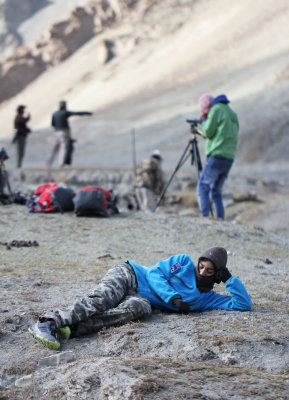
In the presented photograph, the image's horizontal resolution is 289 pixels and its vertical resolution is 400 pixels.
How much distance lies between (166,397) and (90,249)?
3.97 metres

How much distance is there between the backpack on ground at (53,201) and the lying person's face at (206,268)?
476cm

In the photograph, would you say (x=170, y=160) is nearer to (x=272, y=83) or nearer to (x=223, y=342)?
(x=272, y=83)

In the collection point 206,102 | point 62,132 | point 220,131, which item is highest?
point 62,132

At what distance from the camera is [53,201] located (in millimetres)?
8305

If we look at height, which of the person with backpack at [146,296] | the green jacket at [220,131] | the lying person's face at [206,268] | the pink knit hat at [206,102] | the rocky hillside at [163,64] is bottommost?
the person with backpack at [146,296]

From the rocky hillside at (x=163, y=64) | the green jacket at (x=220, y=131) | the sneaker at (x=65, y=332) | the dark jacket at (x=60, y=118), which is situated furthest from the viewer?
the rocky hillside at (x=163, y=64)

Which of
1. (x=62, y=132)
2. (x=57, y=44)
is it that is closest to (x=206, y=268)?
(x=62, y=132)

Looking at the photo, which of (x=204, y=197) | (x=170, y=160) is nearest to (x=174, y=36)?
(x=170, y=160)

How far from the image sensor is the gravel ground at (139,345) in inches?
104

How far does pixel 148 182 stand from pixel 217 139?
2.33 meters

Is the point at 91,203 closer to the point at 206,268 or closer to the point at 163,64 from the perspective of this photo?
the point at 206,268

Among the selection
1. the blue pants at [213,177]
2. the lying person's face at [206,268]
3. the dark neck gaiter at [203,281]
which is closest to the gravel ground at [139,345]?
the dark neck gaiter at [203,281]

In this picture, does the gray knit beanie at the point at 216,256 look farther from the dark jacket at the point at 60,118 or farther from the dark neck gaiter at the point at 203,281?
the dark jacket at the point at 60,118

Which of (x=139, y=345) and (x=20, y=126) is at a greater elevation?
(x=20, y=126)
